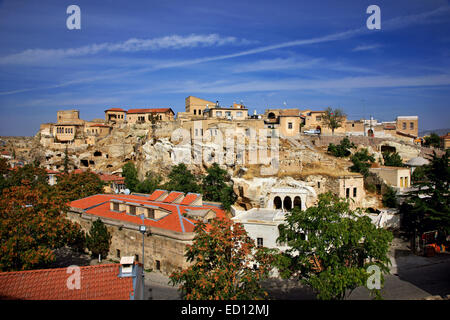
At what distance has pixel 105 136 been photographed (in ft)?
219

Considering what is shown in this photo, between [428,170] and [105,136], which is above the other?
[105,136]

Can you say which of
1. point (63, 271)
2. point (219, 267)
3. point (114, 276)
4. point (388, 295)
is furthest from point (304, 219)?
point (63, 271)

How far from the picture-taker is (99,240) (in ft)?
84.4

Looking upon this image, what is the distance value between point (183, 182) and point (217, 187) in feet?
16.4

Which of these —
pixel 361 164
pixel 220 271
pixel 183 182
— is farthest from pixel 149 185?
pixel 220 271

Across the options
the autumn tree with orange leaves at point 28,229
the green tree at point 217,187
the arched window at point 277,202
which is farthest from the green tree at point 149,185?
the autumn tree with orange leaves at point 28,229

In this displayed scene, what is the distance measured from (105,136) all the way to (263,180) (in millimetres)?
46664

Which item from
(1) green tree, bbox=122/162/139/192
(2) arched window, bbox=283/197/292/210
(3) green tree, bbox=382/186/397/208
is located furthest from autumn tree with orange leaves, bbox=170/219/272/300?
(1) green tree, bbox=122/162/139/192

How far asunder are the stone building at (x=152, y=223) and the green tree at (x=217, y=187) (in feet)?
6.50

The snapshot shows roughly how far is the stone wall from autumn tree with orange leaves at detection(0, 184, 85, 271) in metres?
3.85

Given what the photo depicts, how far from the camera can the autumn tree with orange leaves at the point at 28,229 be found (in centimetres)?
1652

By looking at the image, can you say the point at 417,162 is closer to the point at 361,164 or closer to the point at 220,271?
the point at 361,164
